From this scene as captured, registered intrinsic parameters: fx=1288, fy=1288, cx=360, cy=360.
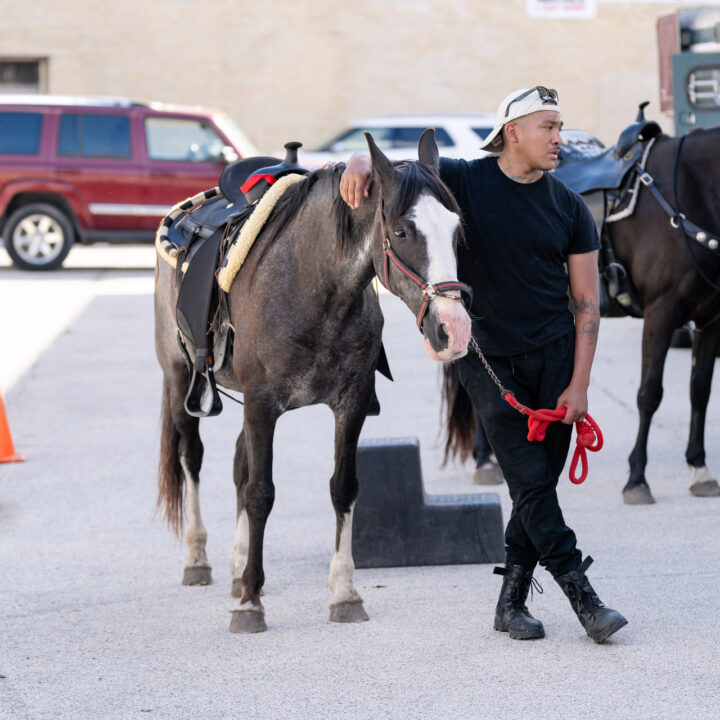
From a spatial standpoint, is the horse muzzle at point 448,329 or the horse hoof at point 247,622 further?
the horse hoof at point 247,622

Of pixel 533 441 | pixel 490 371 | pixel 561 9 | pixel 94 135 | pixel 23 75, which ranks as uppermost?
pixel 561 9

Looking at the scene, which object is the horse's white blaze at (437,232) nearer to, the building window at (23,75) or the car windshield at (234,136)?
the car windshield at (234,136)

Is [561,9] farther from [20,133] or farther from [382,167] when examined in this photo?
[382,167]

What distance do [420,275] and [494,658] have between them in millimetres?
1479

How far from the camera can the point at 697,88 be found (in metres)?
11.9

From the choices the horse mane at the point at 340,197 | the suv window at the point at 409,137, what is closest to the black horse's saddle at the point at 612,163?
the horse mane at the point at 340,197

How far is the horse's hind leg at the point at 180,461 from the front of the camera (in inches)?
238

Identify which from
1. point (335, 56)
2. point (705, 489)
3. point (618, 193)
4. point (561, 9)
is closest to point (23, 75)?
point (335, 56)

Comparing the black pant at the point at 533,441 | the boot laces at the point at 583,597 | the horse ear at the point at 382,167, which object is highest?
the horse ear at the point at 382,167

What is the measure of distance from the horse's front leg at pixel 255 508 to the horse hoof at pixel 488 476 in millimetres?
2620

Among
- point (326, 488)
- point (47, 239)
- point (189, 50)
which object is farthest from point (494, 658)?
point (189, 50)

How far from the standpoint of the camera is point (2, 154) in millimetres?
18609

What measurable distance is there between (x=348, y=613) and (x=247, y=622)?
423 mm

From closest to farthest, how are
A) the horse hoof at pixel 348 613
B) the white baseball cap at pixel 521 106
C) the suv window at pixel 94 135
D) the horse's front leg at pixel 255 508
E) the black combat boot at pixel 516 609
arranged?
the white baseball cap at pixel 521 106
the black combat boot at pixel 516 609
the horse's front leg at pixel 255 508
the horse hoof at pixel 348 613
the suv window at pixel 94 135
